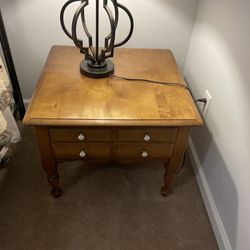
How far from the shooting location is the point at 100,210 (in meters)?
1.27

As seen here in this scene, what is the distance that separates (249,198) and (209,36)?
0.80 meters

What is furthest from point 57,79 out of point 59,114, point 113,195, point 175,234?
point 175,234

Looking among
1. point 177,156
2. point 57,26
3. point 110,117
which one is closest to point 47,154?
point 110,117

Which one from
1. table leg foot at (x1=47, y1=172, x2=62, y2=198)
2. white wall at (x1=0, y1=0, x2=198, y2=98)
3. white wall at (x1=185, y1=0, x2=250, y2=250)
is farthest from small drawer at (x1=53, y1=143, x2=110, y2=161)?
white wall at (x1=0, y1=0, x2=198, y2=98)

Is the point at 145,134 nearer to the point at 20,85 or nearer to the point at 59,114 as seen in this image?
the point at 59,114

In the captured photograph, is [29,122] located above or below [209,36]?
below

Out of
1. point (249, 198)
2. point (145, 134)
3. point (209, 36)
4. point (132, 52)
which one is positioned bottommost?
point (249, 198)

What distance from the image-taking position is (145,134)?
39.4 inches

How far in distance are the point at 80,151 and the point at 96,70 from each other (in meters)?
0.38

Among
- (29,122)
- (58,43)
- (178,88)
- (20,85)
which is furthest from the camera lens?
(20,85)

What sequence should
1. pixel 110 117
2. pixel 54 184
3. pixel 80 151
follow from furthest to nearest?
1. pixel 54 184
2. pixel 80 151
3. pixel 110 117

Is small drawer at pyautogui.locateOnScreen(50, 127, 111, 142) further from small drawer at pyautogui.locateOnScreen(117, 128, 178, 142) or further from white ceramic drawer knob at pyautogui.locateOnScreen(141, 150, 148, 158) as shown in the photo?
white ceramic drawer knob at pyautogui.locateOnScreen(141, 150, 148, 158)

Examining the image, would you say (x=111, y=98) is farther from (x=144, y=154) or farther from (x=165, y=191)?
(x=165, y=191)

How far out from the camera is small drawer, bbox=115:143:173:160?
1.05 m
